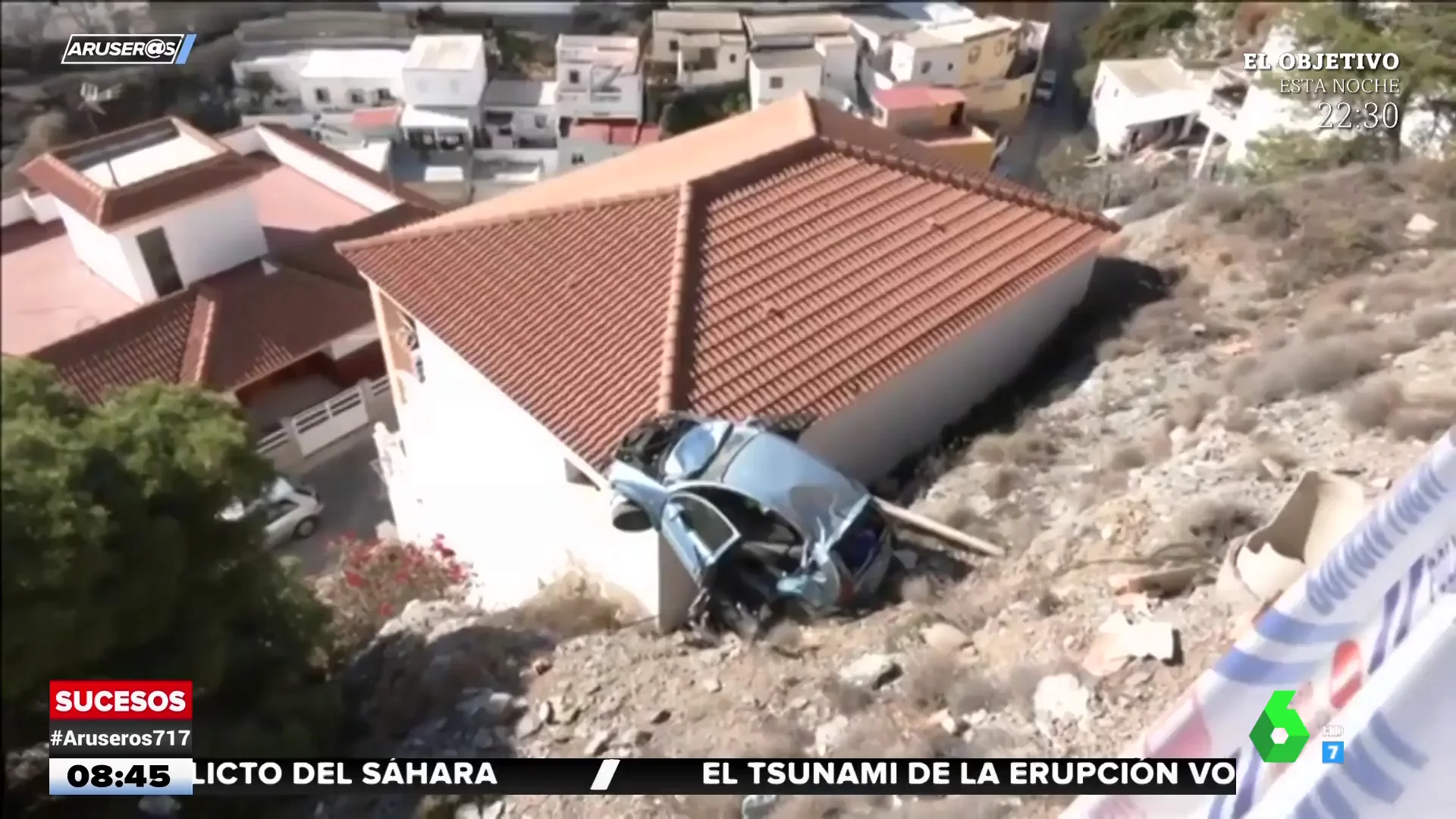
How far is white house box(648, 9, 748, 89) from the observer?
104 feet

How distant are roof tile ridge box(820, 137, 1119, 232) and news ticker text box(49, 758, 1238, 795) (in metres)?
7.57

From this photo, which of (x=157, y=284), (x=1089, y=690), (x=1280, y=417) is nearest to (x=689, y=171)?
(x=1280, y=417)

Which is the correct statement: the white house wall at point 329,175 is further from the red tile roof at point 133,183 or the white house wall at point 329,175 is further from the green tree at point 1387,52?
the green tree at point 1387,52

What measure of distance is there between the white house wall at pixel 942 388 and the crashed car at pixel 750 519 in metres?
0.95

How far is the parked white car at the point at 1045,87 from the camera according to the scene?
109ft

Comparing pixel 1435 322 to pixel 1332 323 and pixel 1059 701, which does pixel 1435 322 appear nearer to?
pixel 1332 323

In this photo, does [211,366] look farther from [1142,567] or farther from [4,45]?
[4,45]

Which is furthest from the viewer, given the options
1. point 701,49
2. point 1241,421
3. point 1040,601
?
point 701,49

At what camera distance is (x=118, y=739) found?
442 cm

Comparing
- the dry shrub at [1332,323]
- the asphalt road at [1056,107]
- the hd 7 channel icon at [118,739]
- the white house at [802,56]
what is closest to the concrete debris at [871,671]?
the hd 7 channel icon at [118,739]

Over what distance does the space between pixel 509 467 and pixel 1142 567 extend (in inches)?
229

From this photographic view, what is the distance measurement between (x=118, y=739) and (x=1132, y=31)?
32.3 meters

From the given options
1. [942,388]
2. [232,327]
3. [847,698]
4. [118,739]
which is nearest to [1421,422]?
[942,388]

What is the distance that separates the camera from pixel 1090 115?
94.9ft
